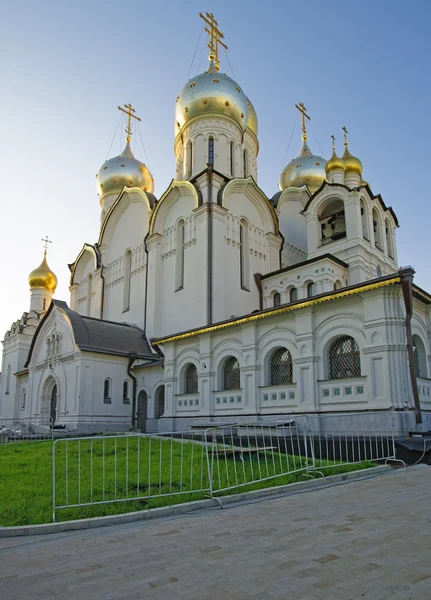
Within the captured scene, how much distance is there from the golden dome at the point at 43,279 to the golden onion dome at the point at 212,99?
1467cm

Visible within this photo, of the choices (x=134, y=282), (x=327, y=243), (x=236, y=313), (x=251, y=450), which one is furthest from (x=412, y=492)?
(x=134, y=282)

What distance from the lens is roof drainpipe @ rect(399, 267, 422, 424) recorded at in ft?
37.2

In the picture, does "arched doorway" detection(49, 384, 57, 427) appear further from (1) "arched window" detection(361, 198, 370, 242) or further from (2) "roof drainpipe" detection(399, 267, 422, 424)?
(2) "roof drainpipe" detection(399, 267, 422, 424)

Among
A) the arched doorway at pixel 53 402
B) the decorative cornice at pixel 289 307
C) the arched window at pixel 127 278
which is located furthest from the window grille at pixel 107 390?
the arched window at pixel 127 278

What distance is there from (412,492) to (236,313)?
1544 centimetres

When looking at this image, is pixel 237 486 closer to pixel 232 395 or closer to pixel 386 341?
pixel 386 341

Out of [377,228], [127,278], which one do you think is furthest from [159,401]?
[377,228]

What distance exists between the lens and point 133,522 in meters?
4.99

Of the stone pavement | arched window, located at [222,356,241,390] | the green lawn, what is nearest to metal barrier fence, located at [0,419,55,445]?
arched window, located at [222,356,241,390]

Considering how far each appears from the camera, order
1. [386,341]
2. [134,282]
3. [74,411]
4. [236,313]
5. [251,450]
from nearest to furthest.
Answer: [251,450] → [386,341] → [74,411] → [236,313] → [134,282]

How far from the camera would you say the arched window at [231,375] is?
51.7 ft

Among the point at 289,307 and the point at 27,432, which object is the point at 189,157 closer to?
the point at 289,307

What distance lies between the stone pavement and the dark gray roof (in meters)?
16.3

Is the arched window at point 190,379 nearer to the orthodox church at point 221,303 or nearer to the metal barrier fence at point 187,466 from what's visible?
the orthodox church at point 221,303
